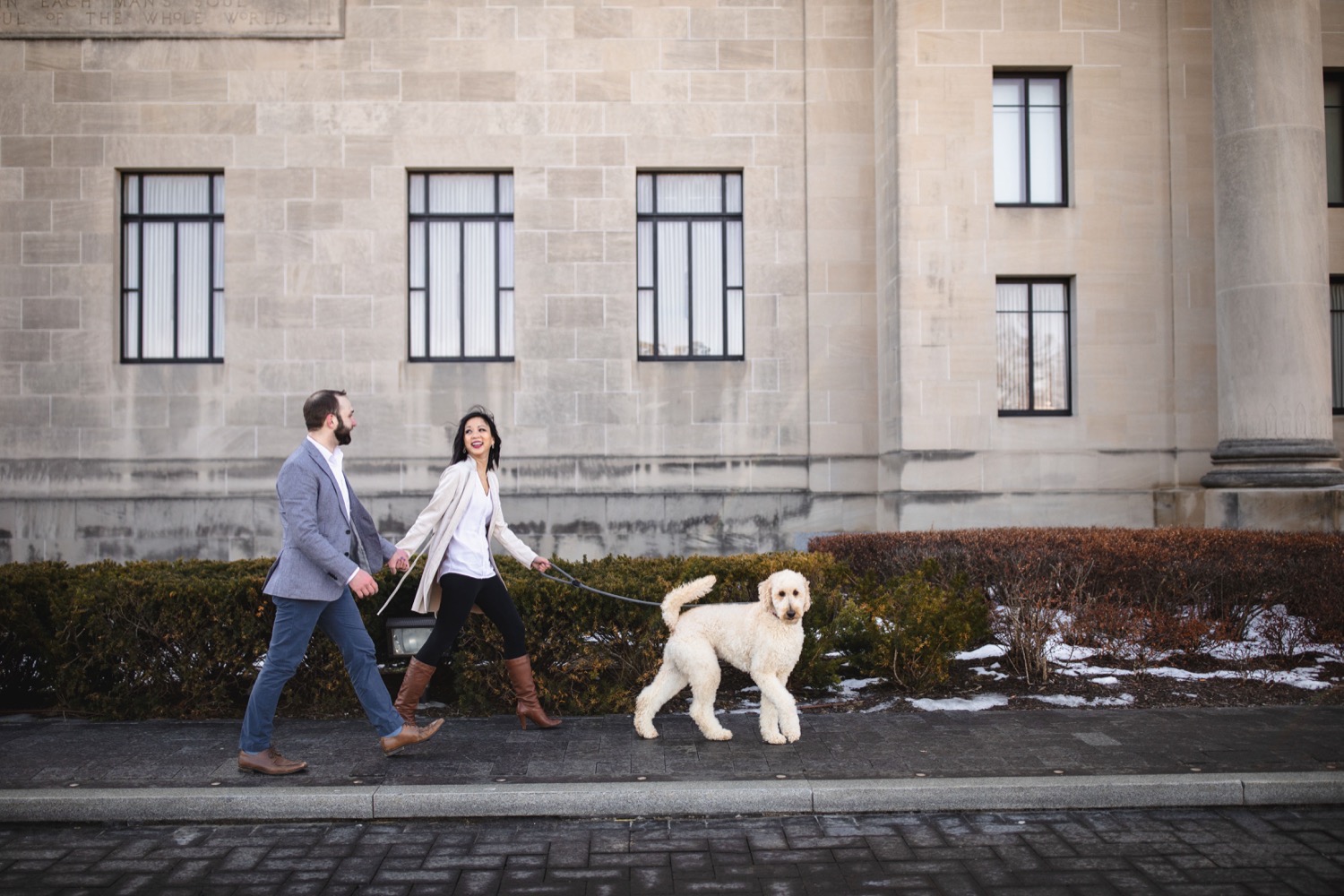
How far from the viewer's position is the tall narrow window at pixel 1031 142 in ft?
49.9

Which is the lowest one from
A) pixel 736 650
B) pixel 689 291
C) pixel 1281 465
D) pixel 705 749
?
pixel 705 749

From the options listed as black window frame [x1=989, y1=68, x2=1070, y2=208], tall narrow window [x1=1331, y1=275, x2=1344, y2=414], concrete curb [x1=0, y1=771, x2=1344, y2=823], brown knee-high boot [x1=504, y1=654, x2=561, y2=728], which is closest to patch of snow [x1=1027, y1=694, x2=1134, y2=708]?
concrete curb [x1=0, y1=771, x2=1344, y2=823]

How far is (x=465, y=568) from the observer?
6.43 metres

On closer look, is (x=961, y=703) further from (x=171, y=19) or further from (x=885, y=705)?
(x=171, y=19)

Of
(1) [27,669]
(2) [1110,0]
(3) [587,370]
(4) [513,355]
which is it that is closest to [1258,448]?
(2) [1110,0]

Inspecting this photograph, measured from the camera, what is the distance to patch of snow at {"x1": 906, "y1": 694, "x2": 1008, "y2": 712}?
24.0 ft

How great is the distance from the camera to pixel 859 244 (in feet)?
50.4

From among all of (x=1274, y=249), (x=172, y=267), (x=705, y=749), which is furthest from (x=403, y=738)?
(x=1274, y=249)

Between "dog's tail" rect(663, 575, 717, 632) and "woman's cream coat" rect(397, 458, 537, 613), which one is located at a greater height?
"woman's cream coat" rect(397, 458, 537, 613)

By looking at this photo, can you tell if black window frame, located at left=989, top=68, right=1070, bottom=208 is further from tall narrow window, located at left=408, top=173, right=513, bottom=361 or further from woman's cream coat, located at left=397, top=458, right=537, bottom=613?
woman's cream coat, located at left=397, top=458, right=537, bottom=613

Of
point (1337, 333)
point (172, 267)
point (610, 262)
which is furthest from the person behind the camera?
point (1337, 333)

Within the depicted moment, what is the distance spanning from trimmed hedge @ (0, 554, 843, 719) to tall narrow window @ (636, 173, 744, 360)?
339 inches

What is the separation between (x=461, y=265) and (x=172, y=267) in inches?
173

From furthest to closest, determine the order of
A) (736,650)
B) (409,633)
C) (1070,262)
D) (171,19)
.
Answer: (171,19), (1070,262), (409,633), (736,650)
